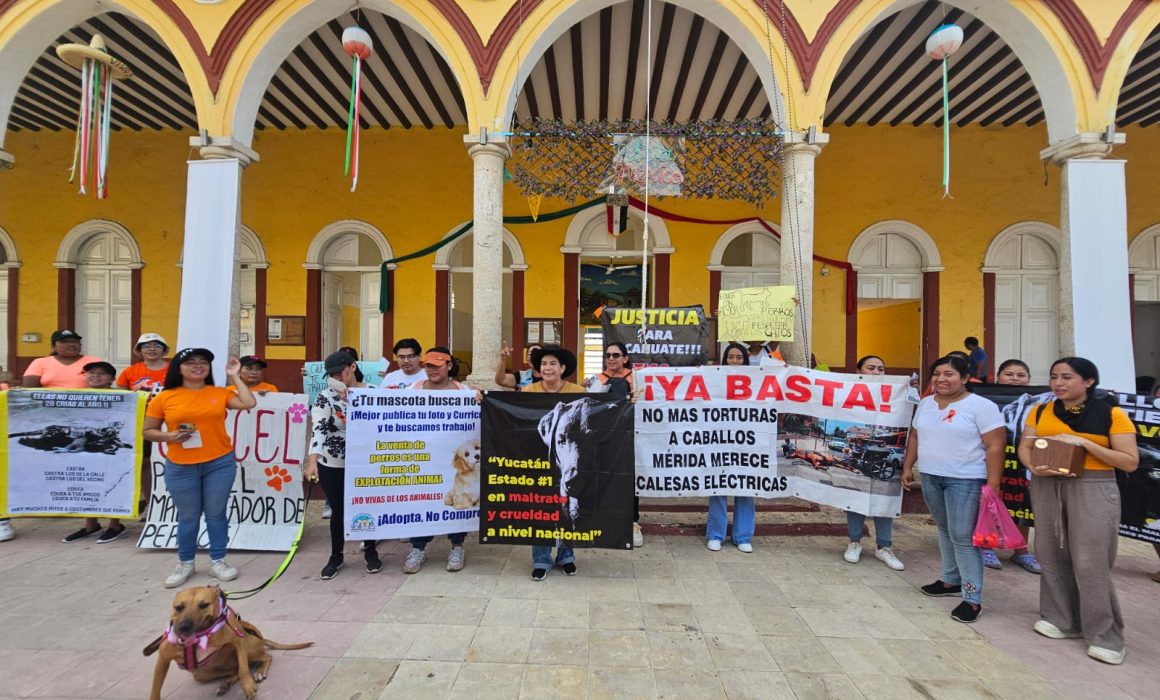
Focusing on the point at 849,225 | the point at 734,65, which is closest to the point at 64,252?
the point at 734,65

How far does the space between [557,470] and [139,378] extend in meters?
4.34

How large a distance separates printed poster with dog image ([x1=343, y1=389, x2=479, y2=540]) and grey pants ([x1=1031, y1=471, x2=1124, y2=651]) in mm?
3964

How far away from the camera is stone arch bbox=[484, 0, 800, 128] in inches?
253

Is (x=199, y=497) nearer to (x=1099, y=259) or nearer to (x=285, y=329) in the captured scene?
(x=285, y=329)

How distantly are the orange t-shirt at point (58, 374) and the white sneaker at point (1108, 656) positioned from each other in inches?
319

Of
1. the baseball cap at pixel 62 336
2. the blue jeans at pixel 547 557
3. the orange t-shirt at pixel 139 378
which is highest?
the baseball cap at pixel 62 336

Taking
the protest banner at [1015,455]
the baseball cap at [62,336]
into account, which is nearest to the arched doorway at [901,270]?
the protest banner at [1015,455]

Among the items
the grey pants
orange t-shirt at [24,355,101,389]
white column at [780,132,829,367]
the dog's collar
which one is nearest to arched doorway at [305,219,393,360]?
orange t-shirt at [24,355,101,389]

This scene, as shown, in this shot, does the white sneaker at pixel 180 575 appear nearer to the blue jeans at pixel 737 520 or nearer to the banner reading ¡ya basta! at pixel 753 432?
the banner reading ¡ya basta! at pixel 753 432

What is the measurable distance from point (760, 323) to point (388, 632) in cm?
467

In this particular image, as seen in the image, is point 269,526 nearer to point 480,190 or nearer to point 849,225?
point 480,190

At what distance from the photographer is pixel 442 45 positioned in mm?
6555

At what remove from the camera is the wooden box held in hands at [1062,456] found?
3.03 metres

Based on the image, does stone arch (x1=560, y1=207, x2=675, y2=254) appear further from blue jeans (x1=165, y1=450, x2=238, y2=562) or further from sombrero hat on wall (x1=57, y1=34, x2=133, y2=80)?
blue jeans (x1=165, y1=450, x2=238, y2=562)
